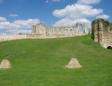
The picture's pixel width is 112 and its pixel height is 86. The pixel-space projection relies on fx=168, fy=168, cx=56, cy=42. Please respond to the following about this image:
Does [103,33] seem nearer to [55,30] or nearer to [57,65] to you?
[57,65]

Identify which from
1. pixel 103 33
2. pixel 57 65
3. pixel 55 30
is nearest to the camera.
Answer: pixel 57 65

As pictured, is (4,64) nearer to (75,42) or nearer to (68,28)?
(75,42)

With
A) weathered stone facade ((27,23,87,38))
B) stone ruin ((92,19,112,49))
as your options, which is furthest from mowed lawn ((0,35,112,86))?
weathered stone facade ((27,23,87,38))

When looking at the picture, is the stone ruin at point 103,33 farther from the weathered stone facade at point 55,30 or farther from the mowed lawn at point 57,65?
the weathered stone facade at point 55,30

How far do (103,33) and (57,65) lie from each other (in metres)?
21.5

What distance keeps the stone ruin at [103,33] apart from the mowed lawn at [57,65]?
6.06 ft

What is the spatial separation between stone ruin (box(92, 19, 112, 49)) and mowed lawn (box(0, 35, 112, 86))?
1848mm

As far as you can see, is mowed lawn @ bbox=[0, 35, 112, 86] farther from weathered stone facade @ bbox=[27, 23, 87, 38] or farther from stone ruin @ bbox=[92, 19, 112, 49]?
weathered stone facade @ bbox=[27, 23, 87, 38]

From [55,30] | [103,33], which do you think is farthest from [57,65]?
[55,30]

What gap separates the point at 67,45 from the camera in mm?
35188

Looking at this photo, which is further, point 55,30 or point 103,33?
point 55,30

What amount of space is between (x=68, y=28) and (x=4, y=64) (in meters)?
45.6

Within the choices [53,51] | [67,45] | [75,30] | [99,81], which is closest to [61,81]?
[99,81]

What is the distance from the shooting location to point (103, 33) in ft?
127
